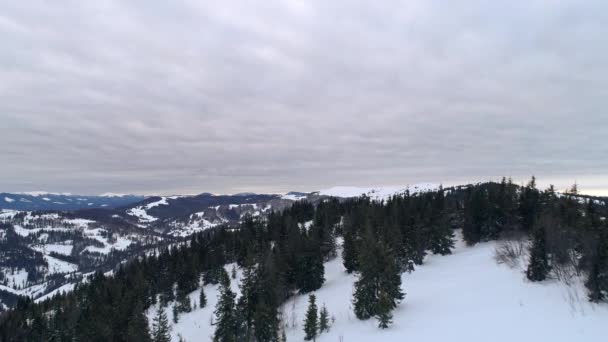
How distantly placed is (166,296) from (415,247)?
57814mm

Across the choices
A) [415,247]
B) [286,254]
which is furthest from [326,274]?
[415,247]

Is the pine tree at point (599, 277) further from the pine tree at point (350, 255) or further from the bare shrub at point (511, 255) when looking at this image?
the pine tree at point (350, 255)

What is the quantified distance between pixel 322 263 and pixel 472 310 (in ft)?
100

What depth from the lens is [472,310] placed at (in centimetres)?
3356

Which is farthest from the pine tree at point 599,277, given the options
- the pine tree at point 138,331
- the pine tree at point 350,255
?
the pine tree at point 138,331

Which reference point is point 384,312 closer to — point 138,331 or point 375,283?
point 375,283

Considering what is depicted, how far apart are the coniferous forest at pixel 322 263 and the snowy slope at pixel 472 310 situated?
1.81 meters

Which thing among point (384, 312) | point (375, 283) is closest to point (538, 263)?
point (375, 283)

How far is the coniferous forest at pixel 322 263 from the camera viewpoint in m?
36.8

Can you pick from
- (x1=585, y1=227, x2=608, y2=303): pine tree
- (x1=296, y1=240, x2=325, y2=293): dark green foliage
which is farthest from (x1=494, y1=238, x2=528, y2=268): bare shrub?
(x1=296, y1=240, x2=325, y2=293): dark green foliage

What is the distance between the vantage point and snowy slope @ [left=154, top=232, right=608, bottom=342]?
27.2 m

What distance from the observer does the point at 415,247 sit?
5641 cm

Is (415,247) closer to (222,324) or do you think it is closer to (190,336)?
(222,324)

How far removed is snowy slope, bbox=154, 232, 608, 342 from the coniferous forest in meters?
1.81
